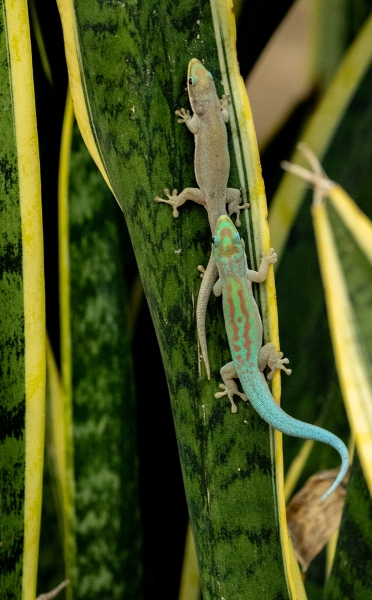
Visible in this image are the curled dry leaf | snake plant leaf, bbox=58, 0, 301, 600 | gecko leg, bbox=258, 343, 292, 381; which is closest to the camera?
snake plant leaf, bbox=58, 0, 301, 600

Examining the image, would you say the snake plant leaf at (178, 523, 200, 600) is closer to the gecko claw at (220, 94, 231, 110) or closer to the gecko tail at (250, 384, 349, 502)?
the gecko tail at (250, 384, 349, 502)

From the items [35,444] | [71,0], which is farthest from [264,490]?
[71,0]

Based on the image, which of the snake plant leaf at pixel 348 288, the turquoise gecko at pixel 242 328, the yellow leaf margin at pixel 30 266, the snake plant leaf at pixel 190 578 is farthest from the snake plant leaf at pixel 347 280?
Result: the snake plant leaf at pixel 190 578

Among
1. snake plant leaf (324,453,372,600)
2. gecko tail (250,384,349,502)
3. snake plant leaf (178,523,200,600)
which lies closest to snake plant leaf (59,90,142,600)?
snake plant leaf (178,523,200,600)

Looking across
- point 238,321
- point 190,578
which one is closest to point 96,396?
point 238,321

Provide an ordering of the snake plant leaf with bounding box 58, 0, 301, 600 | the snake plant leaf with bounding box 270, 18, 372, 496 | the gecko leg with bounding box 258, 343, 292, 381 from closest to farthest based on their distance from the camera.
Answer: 1. the snake plant leaf with bounding box 58, 0, 301, 600
2. the gecko leg with bounding box 258, 343, 292, 381
3. the snake plant leaf with bounding box 270, 18, 372, 496

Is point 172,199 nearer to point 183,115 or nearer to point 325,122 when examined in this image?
point 183,115
